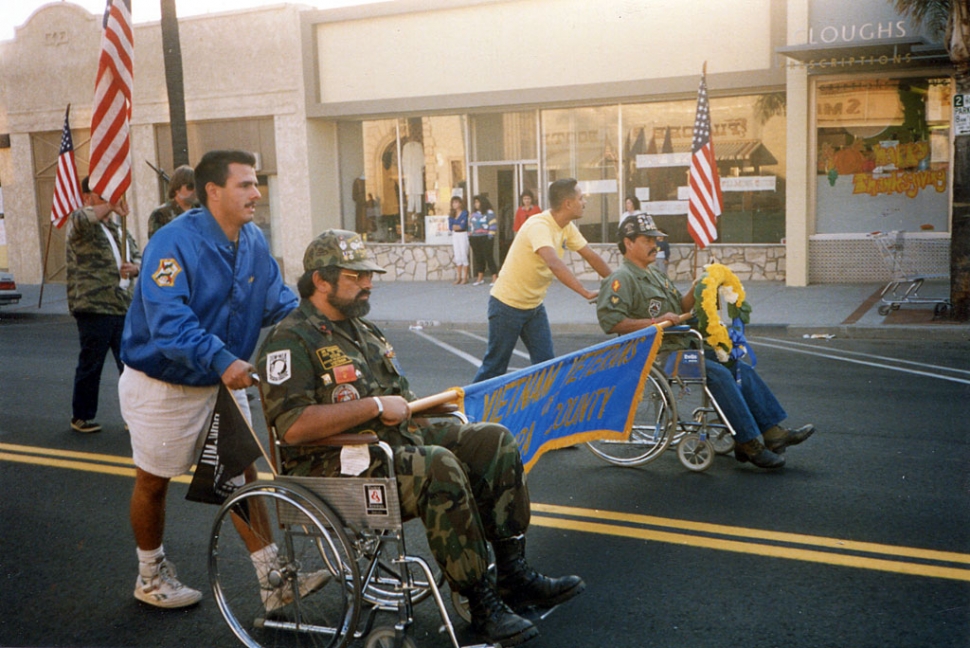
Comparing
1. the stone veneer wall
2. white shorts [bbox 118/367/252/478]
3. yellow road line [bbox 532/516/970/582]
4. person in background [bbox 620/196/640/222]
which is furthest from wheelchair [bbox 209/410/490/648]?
the stone veneer wall

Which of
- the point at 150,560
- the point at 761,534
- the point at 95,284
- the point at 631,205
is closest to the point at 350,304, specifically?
the point at 150,560

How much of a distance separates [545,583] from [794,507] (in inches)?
78.8

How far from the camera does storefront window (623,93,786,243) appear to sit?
16.8 m

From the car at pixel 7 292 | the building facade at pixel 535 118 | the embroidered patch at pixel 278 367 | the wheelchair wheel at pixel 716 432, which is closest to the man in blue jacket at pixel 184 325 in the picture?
the embroidered patch at pixel 278 367

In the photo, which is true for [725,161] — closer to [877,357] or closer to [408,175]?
[408,175]

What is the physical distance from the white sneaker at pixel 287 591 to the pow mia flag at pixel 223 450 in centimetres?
43

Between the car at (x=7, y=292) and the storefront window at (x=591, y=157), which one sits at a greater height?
the storefront window at (x=591, y=157)

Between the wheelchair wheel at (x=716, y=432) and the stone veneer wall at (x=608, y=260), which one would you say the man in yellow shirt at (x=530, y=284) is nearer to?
the wheelchair wheel at (x=716, y=432)

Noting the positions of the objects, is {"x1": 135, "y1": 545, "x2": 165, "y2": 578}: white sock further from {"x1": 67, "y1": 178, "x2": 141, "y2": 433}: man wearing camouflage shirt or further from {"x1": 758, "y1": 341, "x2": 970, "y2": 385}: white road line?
{"x1": 758, "y1": 341, "x2": 970, "y2": 385}: white road line

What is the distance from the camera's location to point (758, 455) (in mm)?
5863

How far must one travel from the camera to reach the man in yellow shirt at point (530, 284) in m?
6.84

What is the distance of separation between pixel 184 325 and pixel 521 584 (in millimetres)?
1721

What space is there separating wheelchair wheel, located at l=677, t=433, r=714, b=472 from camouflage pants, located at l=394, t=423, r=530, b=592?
2378mm

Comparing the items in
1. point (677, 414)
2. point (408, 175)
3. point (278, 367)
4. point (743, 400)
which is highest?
point (408, 175)
